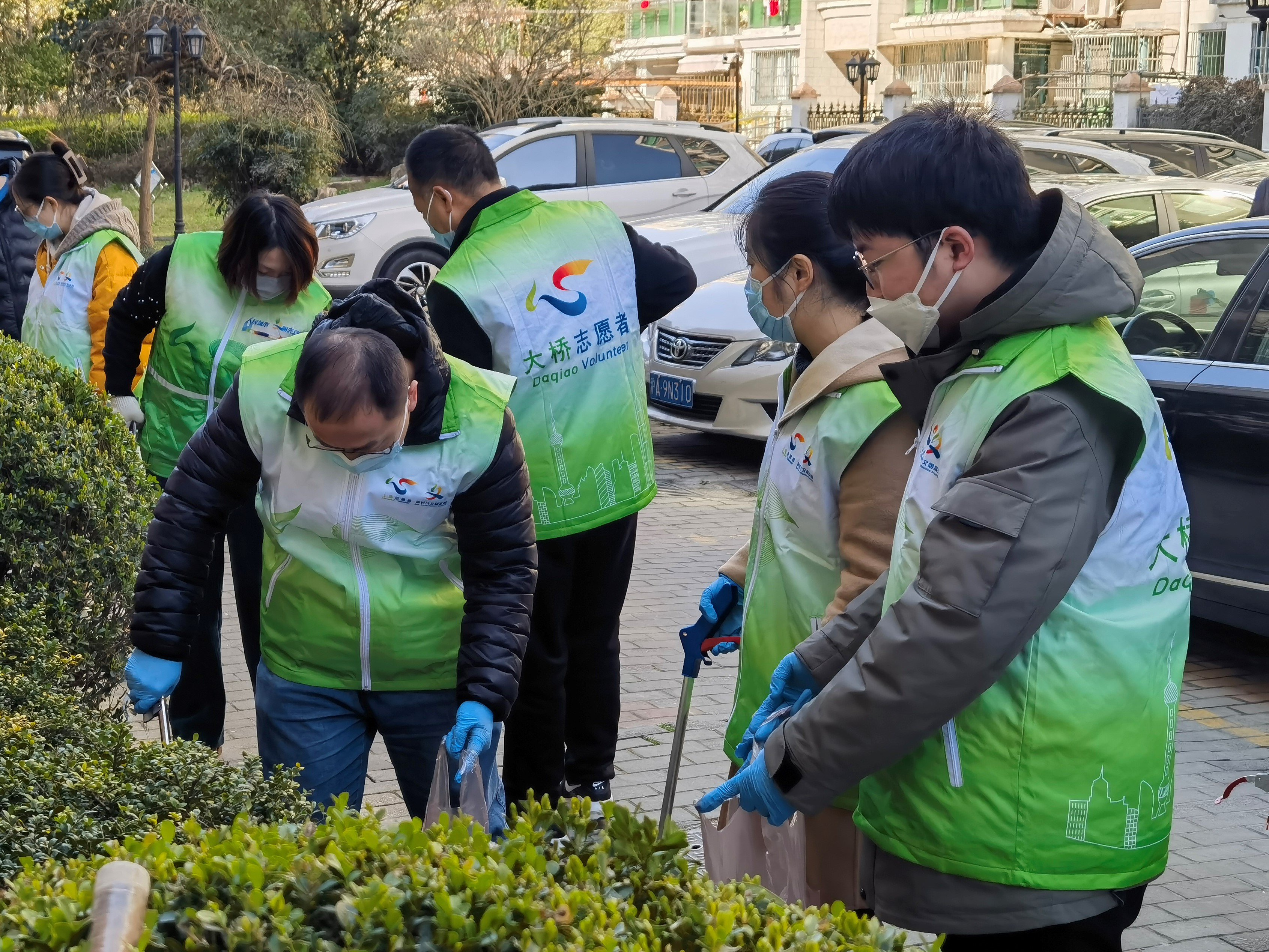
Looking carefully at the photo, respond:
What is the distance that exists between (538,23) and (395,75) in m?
4.46

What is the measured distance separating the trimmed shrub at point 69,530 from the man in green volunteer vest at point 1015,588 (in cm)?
254

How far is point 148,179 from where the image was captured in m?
22.7

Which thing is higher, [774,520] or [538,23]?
[538,23]

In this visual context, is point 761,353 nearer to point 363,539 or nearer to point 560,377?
point 560,377

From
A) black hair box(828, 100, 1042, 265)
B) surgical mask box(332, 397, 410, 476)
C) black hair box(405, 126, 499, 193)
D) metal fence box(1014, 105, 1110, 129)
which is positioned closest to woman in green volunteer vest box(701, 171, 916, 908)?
black hair box(828, 100, 1042, 265)

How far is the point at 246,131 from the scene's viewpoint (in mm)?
27312

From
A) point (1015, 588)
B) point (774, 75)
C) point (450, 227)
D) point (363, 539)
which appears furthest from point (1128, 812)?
point (774, 75)

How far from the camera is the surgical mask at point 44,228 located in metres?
6.47

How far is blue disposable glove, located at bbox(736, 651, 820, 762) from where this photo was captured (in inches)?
103

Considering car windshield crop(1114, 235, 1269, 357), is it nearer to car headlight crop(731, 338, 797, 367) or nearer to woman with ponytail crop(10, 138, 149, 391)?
car headlight crop(731, 338, 797, 367)

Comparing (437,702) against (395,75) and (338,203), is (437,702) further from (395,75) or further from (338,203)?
(395,75)

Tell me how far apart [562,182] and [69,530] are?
1183 centimetres

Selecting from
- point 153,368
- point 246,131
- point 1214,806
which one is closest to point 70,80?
point 246,131

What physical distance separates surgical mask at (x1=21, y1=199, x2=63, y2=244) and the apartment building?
32751 millimetres
